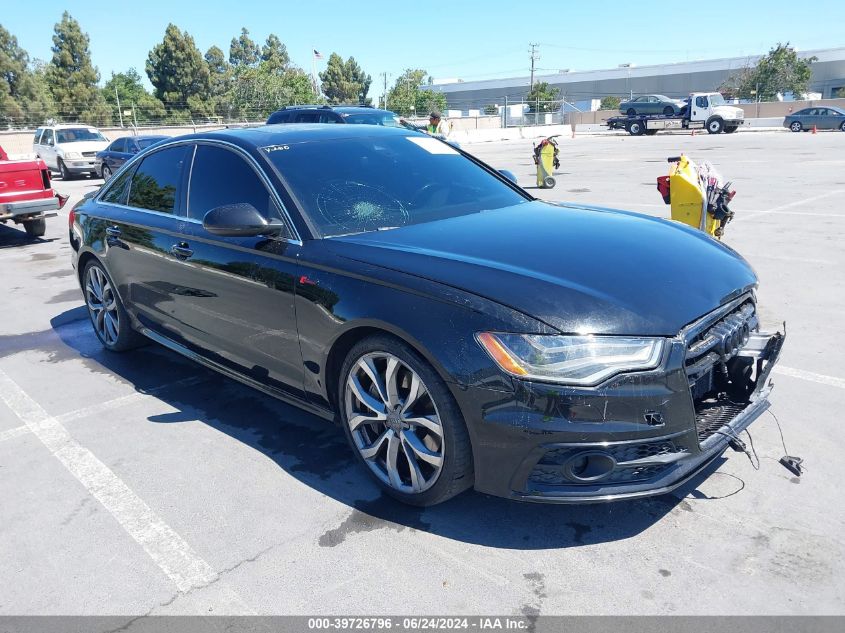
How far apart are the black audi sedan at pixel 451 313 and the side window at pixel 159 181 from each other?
23 mm

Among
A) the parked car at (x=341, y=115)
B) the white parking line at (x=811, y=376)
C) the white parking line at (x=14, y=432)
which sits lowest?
the white parking line at (x=14, y=432)

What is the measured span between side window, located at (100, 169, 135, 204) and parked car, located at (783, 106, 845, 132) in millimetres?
41484

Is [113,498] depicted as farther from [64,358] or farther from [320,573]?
[64,358]

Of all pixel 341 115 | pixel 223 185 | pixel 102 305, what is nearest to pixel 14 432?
pixel 102 305

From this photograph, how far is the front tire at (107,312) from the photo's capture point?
5.32 m

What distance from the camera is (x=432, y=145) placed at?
456cm

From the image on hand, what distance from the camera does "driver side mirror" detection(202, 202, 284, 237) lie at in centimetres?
344

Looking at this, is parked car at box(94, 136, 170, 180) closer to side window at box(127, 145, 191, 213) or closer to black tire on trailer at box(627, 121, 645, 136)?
side window at box(127, 145, 191, 213)

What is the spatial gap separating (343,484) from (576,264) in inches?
62.2

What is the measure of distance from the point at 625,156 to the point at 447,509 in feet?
76.1

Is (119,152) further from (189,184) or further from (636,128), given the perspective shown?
(636,128)

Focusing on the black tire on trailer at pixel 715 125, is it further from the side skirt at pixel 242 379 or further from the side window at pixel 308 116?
the side skirt at pixel 242 379

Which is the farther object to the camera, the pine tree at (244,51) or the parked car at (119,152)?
the pine tree at (244,51)

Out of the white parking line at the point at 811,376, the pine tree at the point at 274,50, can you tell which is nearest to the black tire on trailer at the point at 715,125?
the white parking line at the point at 811,376
